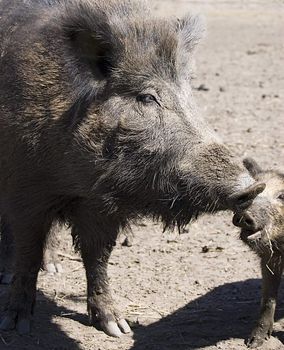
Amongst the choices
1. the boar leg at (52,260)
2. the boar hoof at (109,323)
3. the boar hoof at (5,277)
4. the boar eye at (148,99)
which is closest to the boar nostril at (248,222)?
the boar eye at (148,99)

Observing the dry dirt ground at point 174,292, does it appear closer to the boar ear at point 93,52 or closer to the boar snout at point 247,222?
the boar snout at point 247,222

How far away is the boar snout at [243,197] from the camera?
4301 millimetres

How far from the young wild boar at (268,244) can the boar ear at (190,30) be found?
3.40 ft

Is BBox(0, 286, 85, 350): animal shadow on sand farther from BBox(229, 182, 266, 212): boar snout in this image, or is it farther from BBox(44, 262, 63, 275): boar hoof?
BBox(229, 182, 266, 212): boar snout

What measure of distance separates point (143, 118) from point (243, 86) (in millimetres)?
7553

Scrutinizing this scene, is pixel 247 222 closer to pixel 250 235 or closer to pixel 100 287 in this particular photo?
pixel 250 235

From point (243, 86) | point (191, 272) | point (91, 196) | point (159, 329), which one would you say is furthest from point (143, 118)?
point (243, 86)

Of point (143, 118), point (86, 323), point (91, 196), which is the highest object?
point (143, 118)

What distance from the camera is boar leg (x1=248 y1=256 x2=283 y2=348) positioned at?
5.45m

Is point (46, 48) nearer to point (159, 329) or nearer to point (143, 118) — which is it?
point (143, 118)

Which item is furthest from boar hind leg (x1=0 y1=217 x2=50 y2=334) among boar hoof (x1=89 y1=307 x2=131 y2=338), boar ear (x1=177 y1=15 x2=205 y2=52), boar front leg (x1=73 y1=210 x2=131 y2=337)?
boar ear (x1=177 y1=15 x2=205 y2=52)

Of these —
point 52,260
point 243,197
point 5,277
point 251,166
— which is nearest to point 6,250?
point 5,277

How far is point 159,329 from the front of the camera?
18.3ft

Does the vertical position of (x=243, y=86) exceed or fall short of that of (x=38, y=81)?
it falls short
